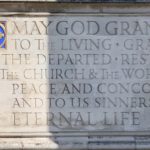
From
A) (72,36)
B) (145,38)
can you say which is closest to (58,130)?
(72,36)

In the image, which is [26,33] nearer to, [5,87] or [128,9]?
[5,87]

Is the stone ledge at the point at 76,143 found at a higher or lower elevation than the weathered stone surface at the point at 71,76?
lower

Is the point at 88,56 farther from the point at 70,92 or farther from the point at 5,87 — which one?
the point at 5,87

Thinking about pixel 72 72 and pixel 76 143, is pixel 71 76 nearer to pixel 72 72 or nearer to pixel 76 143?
pixel 72 72

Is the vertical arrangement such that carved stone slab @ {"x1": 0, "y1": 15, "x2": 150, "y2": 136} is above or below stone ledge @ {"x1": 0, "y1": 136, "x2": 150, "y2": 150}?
above

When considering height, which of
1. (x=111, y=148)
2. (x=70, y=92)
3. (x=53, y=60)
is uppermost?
(x=53, y=60)

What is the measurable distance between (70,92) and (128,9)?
1142 millimetres

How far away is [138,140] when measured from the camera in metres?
4.64

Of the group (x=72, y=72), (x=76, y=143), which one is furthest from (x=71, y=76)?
(x=76, y=143)

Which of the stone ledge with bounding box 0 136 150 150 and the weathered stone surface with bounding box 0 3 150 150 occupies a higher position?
the weathered stone surface with bounding box 0 3 150 150

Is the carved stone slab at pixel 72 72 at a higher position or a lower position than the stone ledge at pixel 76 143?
higher

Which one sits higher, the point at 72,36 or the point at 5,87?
the point at 72,36

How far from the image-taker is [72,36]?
462cm

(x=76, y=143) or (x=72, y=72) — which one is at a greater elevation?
(x=72, y=72)
